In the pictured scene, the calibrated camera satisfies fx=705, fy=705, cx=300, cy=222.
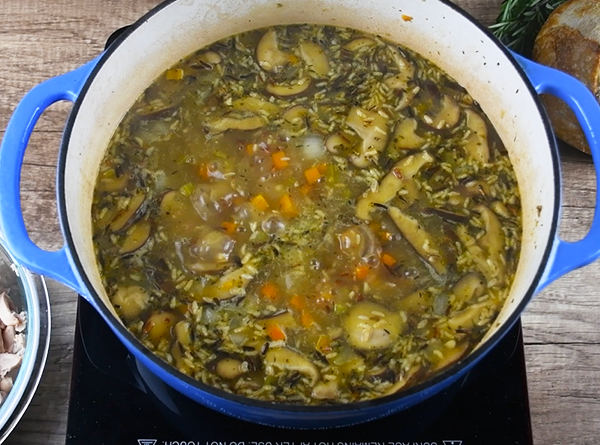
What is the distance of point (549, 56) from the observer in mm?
2602

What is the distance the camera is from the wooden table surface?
2357mm

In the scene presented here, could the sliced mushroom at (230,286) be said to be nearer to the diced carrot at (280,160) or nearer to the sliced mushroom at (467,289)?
the diced carrot at (280,160)

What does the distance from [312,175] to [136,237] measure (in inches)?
23.9

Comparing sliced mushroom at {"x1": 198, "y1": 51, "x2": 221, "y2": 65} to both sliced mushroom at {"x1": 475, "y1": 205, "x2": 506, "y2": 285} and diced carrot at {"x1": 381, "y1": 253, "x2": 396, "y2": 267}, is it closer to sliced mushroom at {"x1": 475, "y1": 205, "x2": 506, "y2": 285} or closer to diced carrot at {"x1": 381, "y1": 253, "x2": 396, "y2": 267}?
diced carrot at {"x1": 381, "y1": 253, "x2": 396, "y2": 267}

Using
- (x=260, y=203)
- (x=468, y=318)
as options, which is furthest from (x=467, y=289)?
(x=260, y=203)

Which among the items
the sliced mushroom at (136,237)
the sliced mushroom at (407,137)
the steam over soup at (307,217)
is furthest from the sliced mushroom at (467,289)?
the sliced mushroom at (136,237)

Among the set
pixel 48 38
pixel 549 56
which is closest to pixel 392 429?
pixel 549 56

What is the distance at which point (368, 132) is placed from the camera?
7.92 ft

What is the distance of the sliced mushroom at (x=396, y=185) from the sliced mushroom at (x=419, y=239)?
6 cm

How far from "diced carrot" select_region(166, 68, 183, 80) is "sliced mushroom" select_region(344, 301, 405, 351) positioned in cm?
107

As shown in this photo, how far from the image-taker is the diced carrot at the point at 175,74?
2.55 m

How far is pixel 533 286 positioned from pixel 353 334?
0.56 metres

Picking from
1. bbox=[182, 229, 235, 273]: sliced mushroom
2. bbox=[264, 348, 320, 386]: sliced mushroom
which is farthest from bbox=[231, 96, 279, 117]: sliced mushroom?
bbox=[264, 348, 320, 386]: sliced mushroom

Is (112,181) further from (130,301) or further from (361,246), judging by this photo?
(361,246)
